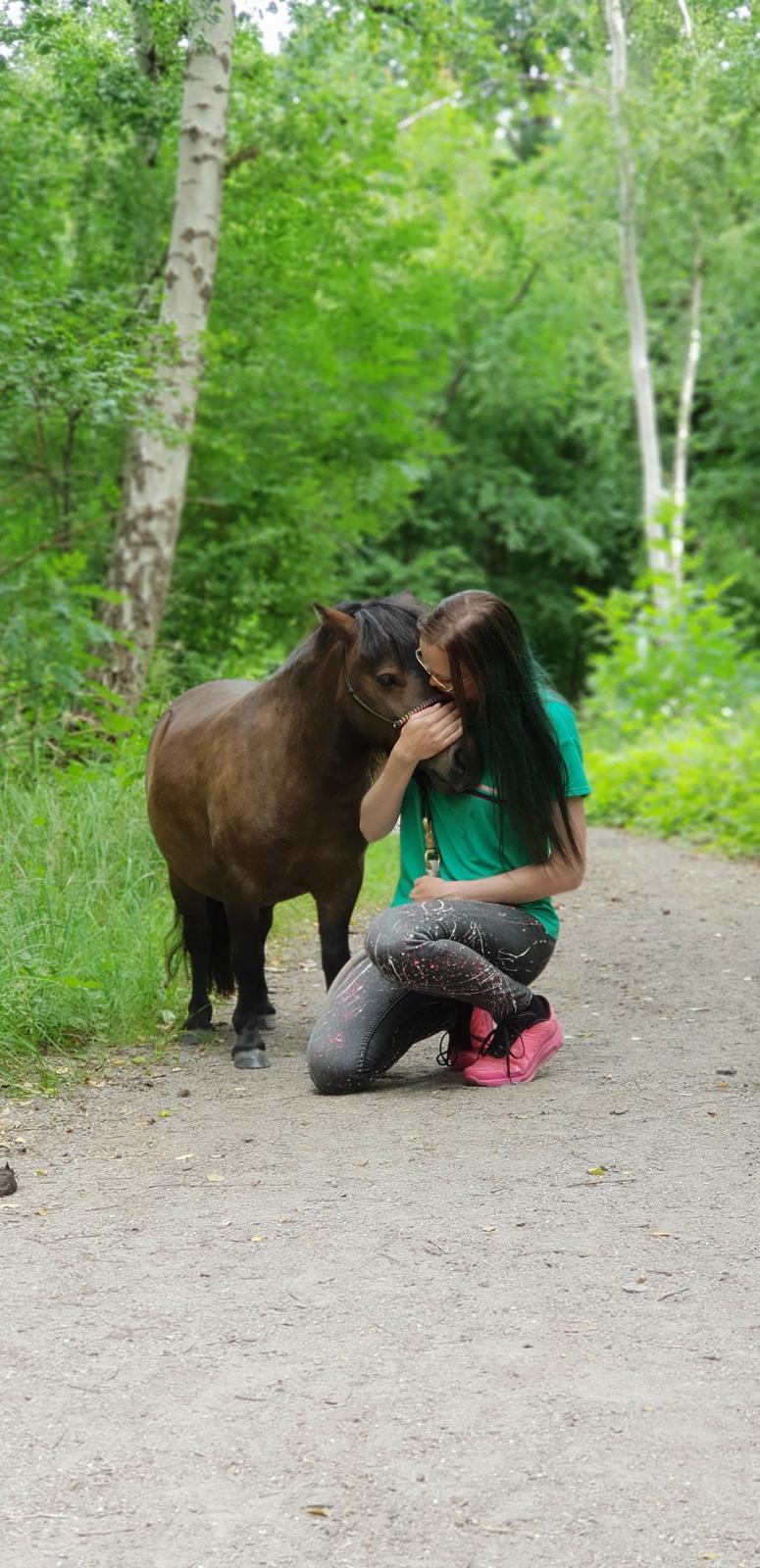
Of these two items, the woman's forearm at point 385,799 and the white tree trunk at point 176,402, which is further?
the white tree trunk at point 176,402

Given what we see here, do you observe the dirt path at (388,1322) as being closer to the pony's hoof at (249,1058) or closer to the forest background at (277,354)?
the pony's hoof at (249,1058)

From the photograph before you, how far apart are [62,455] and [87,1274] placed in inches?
369

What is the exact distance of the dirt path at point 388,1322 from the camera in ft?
7.83

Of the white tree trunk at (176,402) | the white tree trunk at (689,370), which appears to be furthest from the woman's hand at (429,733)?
the white tree trunk at (689,370)

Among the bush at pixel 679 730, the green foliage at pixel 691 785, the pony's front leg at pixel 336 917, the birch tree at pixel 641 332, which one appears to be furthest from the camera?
the birch tree at pixel 641 332

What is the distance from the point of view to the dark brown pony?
4.73 meters

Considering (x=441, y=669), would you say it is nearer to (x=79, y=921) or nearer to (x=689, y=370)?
(x=79, y=921)

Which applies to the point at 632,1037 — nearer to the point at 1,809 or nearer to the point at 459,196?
the point at 1,809

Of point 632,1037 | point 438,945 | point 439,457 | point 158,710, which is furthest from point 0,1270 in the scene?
point 439,457

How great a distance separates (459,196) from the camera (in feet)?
91.8

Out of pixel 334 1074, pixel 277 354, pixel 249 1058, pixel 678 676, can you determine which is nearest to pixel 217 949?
pixel 249 1058

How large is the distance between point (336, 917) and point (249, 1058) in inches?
22.3

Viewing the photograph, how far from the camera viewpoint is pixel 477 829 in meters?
4.86

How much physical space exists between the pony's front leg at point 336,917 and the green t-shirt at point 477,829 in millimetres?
317
